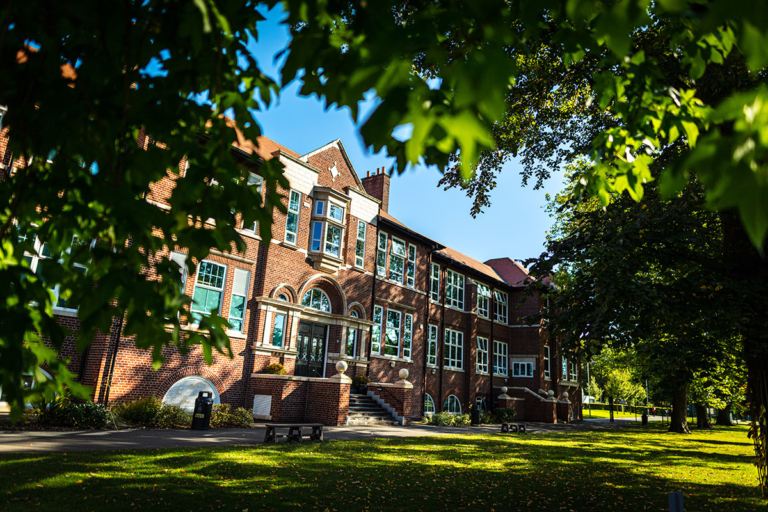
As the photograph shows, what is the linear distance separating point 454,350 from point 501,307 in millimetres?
7144

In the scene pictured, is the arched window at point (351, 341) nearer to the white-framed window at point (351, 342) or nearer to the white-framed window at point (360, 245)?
the white-framed window at point (351, 342)

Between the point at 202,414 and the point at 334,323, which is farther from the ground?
the point at 334,323

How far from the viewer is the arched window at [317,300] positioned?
20.9 meters

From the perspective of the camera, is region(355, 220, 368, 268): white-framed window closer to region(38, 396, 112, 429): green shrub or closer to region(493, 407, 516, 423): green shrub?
region(493, 407, 516, 423): green shrub

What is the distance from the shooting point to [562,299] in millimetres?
9656

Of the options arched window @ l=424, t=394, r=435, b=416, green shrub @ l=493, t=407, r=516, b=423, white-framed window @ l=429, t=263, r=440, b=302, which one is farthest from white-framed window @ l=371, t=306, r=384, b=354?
green shrub @ l=493, t=407, r=516, b=423

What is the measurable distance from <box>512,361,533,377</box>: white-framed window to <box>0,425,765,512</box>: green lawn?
21257 mm

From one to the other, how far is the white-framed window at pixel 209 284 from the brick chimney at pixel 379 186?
11.5 metres

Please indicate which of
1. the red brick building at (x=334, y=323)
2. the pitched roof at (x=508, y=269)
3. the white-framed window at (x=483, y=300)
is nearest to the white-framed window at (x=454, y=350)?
the red brick building at (x=334, y=323)

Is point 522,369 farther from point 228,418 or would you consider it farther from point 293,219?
point 228,418

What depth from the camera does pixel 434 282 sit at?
2880cm

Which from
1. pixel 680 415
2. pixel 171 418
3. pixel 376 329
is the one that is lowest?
pixel 171 418

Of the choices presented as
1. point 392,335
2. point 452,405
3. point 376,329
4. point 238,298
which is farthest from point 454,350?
point 238,298

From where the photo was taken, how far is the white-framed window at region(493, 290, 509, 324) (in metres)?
34.4
